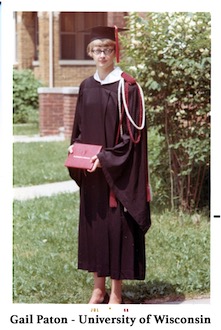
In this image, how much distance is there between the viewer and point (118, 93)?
4008mm

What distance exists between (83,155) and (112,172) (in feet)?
0.57

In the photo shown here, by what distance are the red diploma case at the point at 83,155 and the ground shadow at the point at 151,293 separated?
0.90 meters

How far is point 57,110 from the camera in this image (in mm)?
11516

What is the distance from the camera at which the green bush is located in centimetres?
1327

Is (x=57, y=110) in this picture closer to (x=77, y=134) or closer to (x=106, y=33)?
(x=77, y=134)

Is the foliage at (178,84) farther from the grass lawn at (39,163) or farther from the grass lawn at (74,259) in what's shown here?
the grass lawn at (39,163)

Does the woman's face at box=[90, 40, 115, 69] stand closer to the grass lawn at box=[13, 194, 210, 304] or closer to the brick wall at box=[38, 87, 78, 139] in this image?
the grass lawn at box=[13, 194, 210, 304]

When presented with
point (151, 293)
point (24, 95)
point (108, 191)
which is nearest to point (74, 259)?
point (151, 293)

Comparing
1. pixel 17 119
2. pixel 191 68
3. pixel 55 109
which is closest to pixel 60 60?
pixel 17 119

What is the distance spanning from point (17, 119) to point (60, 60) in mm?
2501

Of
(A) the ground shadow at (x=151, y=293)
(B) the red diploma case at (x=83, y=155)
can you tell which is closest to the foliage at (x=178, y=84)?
(A) the ground shadow at (x=151, y=293)

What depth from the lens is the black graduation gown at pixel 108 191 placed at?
402 centimetres

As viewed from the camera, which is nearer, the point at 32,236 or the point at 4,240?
the point at 4,240
